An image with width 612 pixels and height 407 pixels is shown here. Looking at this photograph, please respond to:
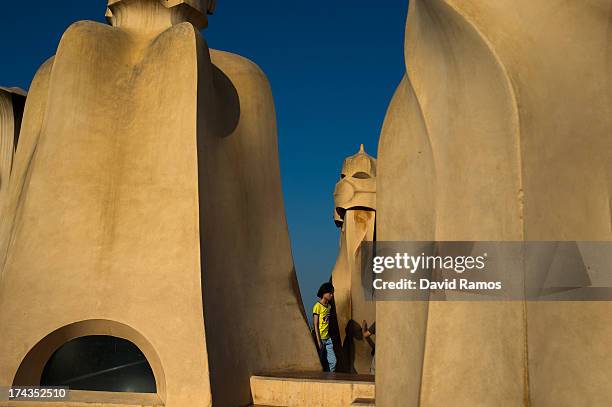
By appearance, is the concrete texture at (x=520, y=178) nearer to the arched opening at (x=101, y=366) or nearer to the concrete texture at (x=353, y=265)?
the arched opening at (x=101, y=366)

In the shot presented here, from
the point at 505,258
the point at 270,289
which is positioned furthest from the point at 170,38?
the point at 505,258

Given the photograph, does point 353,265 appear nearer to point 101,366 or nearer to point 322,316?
point 322,316

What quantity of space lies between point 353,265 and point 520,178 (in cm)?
655

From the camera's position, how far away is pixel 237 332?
22.7 ft

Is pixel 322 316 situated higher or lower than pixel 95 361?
higher

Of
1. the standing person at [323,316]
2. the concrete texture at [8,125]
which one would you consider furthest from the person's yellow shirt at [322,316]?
the concrete texture at [8,125]

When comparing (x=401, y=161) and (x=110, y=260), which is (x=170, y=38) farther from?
(x=401, y=161)

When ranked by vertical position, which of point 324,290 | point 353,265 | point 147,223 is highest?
point 353,265

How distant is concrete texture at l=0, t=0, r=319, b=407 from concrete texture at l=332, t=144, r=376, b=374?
2215mm

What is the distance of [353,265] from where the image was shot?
1020 centimetres

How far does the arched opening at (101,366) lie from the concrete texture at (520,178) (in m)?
3.55

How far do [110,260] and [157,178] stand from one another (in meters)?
0.96

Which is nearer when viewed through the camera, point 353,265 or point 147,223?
point 147,223

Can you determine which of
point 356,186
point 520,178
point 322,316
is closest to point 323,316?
point 322,316
